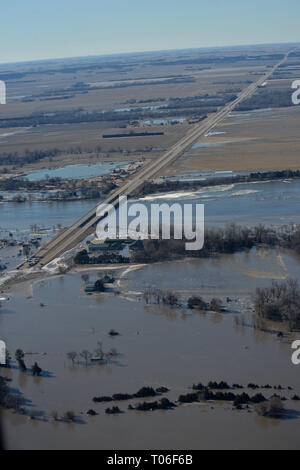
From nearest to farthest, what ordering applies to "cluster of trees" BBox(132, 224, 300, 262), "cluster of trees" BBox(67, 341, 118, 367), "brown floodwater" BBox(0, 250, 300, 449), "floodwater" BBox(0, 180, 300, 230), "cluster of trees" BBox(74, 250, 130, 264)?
1. "brown floodwater" BBox(0, 250, 300, 449)
2. "cluster of trees" BBox(67, 341, 118, 367)
3. "cluster of trees" BBox(74, 250, 130, 264)
4. "cluster of trees" BBox(132, 224, 300, 262)
5. "floodwater" BBox(0, 180, 300, 230)

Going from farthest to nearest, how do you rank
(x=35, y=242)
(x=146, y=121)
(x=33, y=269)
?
(x=146, y=121), (x=35, y=242), (x=33, y=269)

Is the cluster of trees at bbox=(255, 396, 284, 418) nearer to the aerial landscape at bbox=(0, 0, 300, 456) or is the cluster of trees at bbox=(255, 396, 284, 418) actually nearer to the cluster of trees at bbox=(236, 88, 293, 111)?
the aerial landscape at bbox=(0, 0, 300, 456)

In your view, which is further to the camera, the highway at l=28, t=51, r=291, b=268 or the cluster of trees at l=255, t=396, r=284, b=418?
the highway at l=28, t=51, r=291, b=268

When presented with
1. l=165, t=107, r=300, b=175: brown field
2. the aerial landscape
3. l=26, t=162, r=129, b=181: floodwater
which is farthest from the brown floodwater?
l=26, t=162, r=129, b=181: floodwater

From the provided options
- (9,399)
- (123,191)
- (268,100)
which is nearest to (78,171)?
(123,191)

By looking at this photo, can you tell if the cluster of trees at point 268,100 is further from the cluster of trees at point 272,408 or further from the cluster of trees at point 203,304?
the cluster of trees at point 272,408

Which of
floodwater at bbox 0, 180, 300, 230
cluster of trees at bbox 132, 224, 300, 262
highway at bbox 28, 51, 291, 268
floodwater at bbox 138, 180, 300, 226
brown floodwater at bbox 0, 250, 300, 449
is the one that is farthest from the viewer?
floodwater at bbox 0, 180, 300, 230
